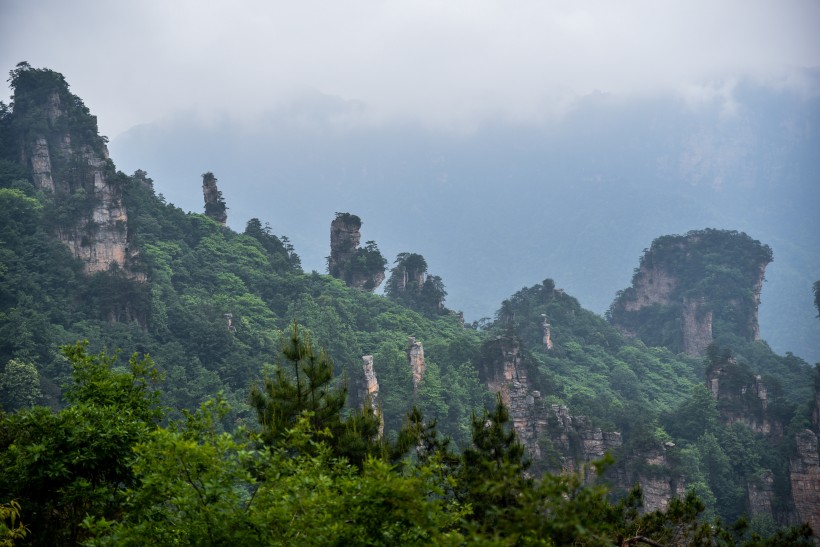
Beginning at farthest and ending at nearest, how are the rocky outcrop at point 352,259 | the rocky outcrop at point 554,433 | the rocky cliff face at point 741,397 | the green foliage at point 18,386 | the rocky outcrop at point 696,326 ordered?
the rocky outcrop at point 696,326 < the rocky outcrop at point 352,259 < the rocky cliff face at point 741,397 < the rocky outcrop at point 554,433 < the green foliage at point 18,386

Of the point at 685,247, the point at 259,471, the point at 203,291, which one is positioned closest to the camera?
the point at 259,471

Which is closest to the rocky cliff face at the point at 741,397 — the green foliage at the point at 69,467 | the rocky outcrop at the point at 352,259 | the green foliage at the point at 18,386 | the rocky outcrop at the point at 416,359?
the rocky outcrop at the point at 416,359

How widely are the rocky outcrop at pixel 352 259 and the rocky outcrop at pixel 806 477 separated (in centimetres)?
3011

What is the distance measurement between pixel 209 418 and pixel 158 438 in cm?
94

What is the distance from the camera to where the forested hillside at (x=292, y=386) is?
984 centimetres

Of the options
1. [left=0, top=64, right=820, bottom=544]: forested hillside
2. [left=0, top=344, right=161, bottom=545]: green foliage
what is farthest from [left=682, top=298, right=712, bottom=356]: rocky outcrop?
[left=0, top=344, right=161, bottom=545]: green foliage

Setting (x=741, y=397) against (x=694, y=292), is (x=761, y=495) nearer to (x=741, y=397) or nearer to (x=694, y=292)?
(x=741, y=397)

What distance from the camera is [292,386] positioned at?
17000 mm

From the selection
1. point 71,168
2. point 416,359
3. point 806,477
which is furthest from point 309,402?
point 71,168

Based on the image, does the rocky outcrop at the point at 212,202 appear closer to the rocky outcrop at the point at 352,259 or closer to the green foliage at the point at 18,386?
the rocky outcrop at the point at 352,259

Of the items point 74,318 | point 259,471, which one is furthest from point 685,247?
point 259,471

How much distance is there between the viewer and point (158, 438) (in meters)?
9.67

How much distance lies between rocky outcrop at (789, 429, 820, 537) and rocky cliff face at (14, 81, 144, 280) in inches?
1426

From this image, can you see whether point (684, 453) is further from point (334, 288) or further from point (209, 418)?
point (209, 418)
